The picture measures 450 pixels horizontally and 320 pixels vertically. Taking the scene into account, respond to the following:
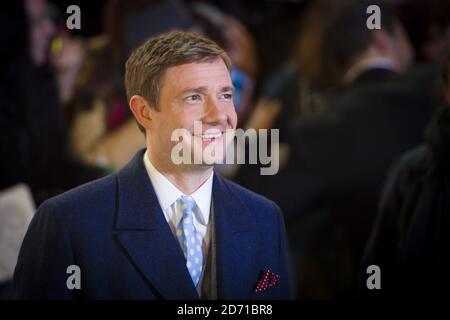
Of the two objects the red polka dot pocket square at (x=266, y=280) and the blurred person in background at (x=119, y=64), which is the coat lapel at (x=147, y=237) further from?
the blurred person in background at (x=119, y=64)

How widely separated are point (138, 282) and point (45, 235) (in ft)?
0.74

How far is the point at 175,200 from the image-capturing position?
1.64 metres

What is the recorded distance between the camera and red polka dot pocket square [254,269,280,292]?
1711 mm

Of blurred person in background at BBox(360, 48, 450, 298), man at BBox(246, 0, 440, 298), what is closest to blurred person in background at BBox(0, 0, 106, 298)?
man at BBox(246, 0, 440, 298)

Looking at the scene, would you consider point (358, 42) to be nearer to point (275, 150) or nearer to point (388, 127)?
point (388, 127)

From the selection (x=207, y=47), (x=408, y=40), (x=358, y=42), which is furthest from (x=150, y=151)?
(x=408, y=40)

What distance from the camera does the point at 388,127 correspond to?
93.3 inches

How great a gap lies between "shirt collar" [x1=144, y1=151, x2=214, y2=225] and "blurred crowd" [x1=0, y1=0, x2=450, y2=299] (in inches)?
19.9

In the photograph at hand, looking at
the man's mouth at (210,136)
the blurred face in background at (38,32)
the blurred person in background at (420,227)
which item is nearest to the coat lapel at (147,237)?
the man's mouth at (210,136)

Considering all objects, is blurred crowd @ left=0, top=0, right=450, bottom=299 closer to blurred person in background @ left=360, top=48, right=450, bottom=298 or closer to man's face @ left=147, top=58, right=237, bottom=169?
blurred person in background @ left=360, top=48, right=450, bottom=298

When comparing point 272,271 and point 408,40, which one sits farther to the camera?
point 408,40

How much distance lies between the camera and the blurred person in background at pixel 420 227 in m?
1.99

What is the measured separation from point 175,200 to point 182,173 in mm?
63

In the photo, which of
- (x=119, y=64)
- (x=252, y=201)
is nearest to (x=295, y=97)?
(x=119, y=64)
